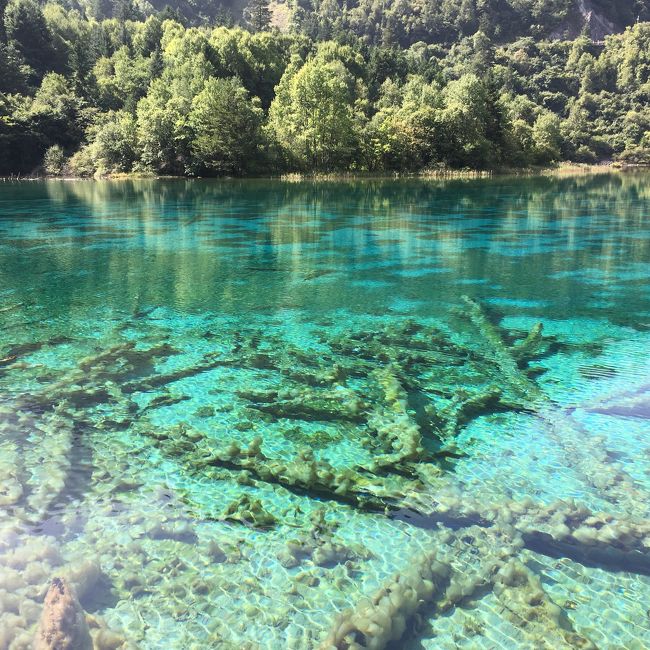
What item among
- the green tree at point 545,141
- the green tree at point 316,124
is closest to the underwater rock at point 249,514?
the green tree at point 316,124

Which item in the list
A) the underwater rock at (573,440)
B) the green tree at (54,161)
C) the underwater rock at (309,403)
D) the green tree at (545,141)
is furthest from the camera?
the green tree at (545,141)

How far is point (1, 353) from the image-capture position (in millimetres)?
10242

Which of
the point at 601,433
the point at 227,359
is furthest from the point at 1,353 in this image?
the point at 601,433

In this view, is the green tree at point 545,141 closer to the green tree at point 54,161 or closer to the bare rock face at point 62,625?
the green tree at point 54,161

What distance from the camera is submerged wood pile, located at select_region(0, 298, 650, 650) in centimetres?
477

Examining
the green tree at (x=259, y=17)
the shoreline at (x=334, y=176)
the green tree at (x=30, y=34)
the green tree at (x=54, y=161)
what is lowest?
the shoreline at (x=334, y=176)

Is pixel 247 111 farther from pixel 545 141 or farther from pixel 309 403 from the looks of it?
pixel 309 403

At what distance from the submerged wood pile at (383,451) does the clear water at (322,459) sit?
3 centimetres

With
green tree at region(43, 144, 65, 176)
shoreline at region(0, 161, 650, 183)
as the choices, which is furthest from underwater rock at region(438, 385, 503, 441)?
green tree at region(43, 144, 65, 176)

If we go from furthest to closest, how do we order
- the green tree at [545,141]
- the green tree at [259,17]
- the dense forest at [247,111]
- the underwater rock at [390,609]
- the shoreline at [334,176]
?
the green tree at [259,17] < the green tree at [545,141] < the dense forest at [247,111] < the shoreline at [334,176] < the underwater rock at [390,609]

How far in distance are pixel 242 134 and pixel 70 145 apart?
113 feet

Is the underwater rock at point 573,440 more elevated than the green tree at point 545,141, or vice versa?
the green tree at point 545,141

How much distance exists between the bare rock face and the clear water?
0.38ft

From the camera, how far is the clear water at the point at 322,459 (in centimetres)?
454
